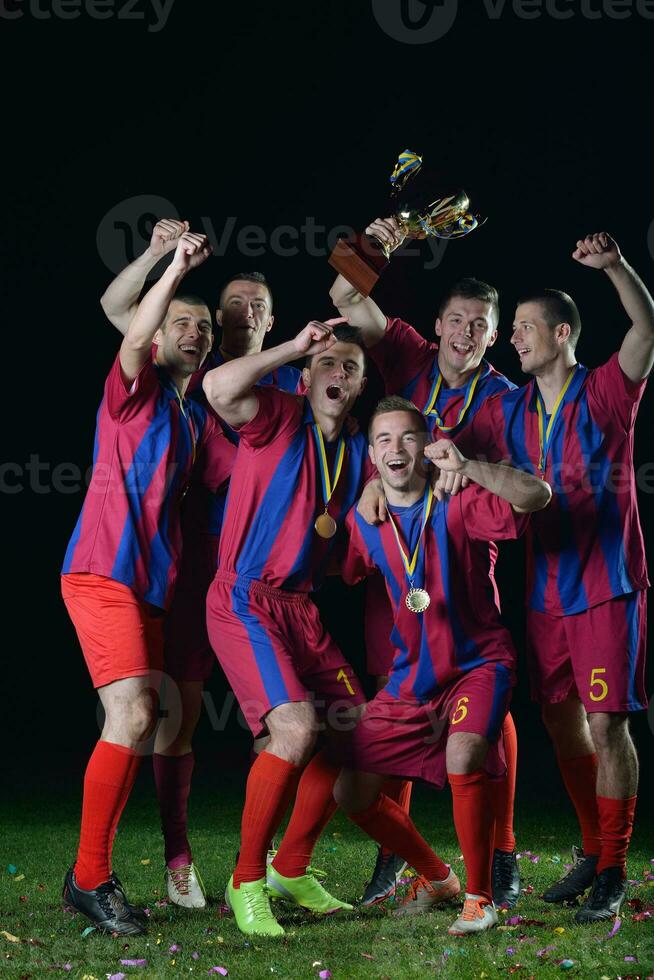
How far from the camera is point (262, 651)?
10.3ft

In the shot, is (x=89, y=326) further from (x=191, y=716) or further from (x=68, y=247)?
(x=191, y=716)

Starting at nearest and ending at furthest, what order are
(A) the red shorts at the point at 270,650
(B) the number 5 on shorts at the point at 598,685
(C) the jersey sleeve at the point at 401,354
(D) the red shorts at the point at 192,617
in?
(A) the red shorts at the point at 270,650, (B) the number 5 on shorts at the point at 598,685, (D) the red shorts at the point at 192,617, (C) the jersey sleeve at the point at 401,354

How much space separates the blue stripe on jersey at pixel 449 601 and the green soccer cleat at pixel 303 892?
714 mm

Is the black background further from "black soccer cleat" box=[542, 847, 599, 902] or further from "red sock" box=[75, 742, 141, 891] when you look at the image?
"red sock" box=[75, 742, 141, 891]

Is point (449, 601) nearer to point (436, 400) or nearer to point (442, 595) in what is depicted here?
point (442, 595)

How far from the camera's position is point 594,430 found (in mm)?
3361

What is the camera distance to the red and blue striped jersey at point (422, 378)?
3.67m

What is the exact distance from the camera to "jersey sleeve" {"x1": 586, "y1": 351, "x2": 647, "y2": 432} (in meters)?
3.32

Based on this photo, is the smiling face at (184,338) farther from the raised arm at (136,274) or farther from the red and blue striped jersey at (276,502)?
Result: the red and blue striped jersey at (276,502)

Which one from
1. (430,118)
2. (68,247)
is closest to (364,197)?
(430,118)

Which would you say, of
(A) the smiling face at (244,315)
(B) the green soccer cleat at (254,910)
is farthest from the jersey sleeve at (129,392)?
(B) the green soccer cleat at (254,910)

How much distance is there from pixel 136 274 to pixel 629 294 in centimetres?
126

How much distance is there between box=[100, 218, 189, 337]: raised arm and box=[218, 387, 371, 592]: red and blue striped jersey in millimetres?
441

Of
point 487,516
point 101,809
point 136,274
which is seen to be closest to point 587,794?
point 487,516
